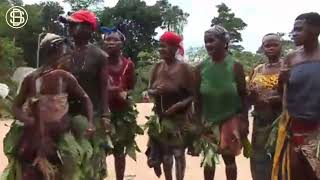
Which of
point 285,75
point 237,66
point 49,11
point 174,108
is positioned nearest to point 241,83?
point 237,66

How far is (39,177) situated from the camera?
16.8 ft

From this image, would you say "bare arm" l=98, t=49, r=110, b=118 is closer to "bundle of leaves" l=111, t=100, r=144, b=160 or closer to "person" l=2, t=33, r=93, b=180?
"person" l=2, t=33, r=93, b=180

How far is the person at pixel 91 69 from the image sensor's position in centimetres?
610

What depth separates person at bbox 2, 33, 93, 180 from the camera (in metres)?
5.10

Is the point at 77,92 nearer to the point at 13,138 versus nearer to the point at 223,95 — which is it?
the point at 13,138

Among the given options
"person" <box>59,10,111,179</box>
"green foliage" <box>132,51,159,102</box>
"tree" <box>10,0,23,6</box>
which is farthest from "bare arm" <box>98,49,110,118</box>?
"tree" <box>10,0,23,6</box>

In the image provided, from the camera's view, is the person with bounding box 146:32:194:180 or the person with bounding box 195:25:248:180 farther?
the person with bounding box 146:32:194:180

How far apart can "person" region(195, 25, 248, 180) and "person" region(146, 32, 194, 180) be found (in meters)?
0.46

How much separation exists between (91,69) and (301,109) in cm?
206

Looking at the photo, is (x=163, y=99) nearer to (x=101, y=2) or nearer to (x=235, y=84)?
(x=235, y=84)

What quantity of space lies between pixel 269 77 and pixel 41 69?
8.20ft

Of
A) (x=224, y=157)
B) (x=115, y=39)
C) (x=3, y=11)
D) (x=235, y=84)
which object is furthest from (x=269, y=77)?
(x=3, y=11)

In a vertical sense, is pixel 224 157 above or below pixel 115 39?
below

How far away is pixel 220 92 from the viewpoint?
6895mm
